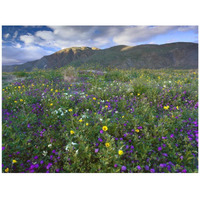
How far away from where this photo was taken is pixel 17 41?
12.6ft

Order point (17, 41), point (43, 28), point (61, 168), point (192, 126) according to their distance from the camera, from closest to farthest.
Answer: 1. point (61, 168)
2. point (192, 126)
3. point (43, 28)
4. point (17, 41)

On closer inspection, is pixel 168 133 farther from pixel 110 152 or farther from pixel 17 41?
pixel 17 41

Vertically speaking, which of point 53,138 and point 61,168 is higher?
point 53,138

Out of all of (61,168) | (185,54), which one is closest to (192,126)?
(61,168)

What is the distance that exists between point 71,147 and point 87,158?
0.30 metres

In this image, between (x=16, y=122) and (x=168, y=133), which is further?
(x=16, y=122)

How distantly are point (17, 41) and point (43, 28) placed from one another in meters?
1.10

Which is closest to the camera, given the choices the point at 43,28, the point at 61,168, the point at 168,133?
the point at 61,168

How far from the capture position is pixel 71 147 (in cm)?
198

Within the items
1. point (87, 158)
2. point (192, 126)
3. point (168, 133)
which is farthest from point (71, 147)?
point (192, 126)
